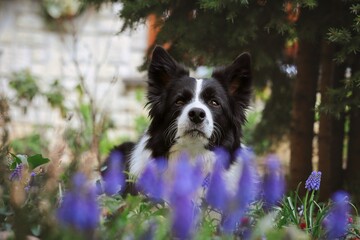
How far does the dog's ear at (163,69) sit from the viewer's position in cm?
389

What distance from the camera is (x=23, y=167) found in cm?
265

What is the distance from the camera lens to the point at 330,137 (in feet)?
16.1

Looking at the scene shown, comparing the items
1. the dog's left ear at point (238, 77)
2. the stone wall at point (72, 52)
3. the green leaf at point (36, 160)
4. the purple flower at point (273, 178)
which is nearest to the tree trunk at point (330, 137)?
the dog's left ear at point (238, 77)

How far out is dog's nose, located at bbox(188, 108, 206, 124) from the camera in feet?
11.7

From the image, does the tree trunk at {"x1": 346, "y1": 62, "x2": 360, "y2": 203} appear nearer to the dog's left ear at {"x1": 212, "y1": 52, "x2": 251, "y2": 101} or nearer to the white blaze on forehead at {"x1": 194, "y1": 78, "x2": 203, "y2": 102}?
the dog's left ear at {"x1": 212, "y1": 52, "x2": 251, "y2": 101}

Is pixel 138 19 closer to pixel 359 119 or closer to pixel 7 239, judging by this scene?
pixel 359 119

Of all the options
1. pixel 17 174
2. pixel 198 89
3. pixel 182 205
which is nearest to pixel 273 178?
pixel 182 205

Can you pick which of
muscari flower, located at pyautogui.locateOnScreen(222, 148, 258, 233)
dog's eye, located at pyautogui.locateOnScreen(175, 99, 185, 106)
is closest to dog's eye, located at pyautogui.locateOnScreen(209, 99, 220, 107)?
dog's eye, located at pyautogui.locateOnScreen(175, 99, 185, 106)

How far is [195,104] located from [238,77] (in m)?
0.50

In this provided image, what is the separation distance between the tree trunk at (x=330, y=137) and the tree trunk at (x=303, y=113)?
0.09 meters

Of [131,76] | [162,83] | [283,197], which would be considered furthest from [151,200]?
[131,76]

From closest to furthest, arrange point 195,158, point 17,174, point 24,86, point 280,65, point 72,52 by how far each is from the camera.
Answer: point 17,174 → point 195,158 → point 280,65 → point 24,86 → point 72,52

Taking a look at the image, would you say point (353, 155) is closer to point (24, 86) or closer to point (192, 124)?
point (192, 124)

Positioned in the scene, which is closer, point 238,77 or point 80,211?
point 80,211
